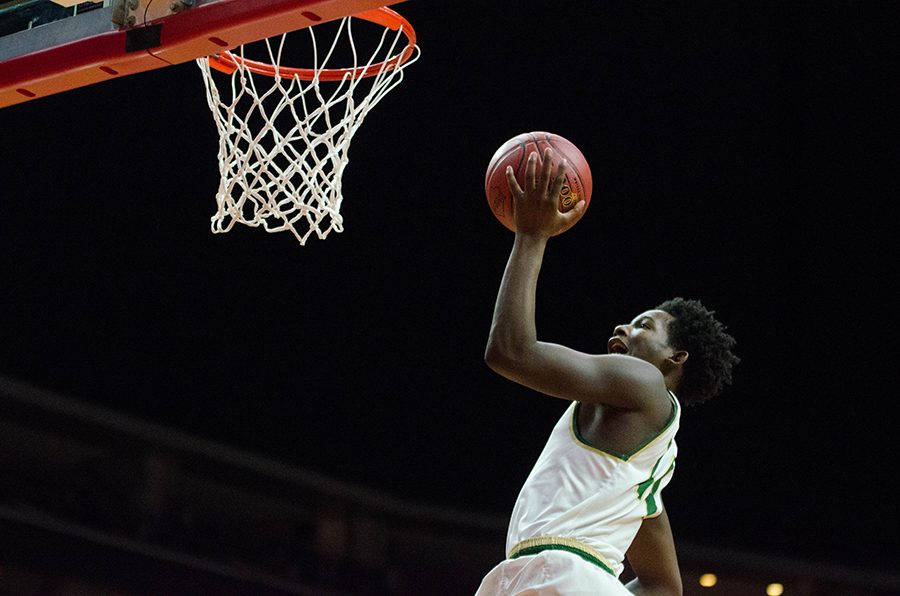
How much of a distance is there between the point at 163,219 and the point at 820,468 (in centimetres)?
538

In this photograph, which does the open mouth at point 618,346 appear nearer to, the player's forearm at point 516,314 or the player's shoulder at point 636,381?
the player's shoulder at point 636,381

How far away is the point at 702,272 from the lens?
889cm

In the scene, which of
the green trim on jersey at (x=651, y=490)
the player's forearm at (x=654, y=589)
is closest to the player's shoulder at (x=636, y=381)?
the green trim on jersey at (x=651, y=490)

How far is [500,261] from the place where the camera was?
949 centimetres

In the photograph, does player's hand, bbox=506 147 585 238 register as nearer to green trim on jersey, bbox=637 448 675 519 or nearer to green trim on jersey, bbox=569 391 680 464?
green trim on jersey, bbox=569 391 680 464

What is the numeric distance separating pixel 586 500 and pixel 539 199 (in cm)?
70

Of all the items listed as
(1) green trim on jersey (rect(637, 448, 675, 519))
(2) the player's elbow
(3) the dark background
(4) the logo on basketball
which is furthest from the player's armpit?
(3) the dark background

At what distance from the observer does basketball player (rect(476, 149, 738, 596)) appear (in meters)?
2.55

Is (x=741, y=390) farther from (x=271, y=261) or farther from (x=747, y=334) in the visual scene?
(x=271, y=261)

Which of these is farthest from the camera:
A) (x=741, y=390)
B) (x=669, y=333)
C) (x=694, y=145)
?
(x=741, y=390)

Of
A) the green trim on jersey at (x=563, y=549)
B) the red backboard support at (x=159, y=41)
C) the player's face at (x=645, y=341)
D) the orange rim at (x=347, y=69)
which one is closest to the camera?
the green trim on jersey at (x=563, y=549)

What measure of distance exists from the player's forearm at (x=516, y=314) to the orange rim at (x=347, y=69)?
1.60m

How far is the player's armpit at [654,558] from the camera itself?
307 cm

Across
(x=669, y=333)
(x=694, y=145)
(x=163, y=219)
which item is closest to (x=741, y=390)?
(x=694, y=145)
